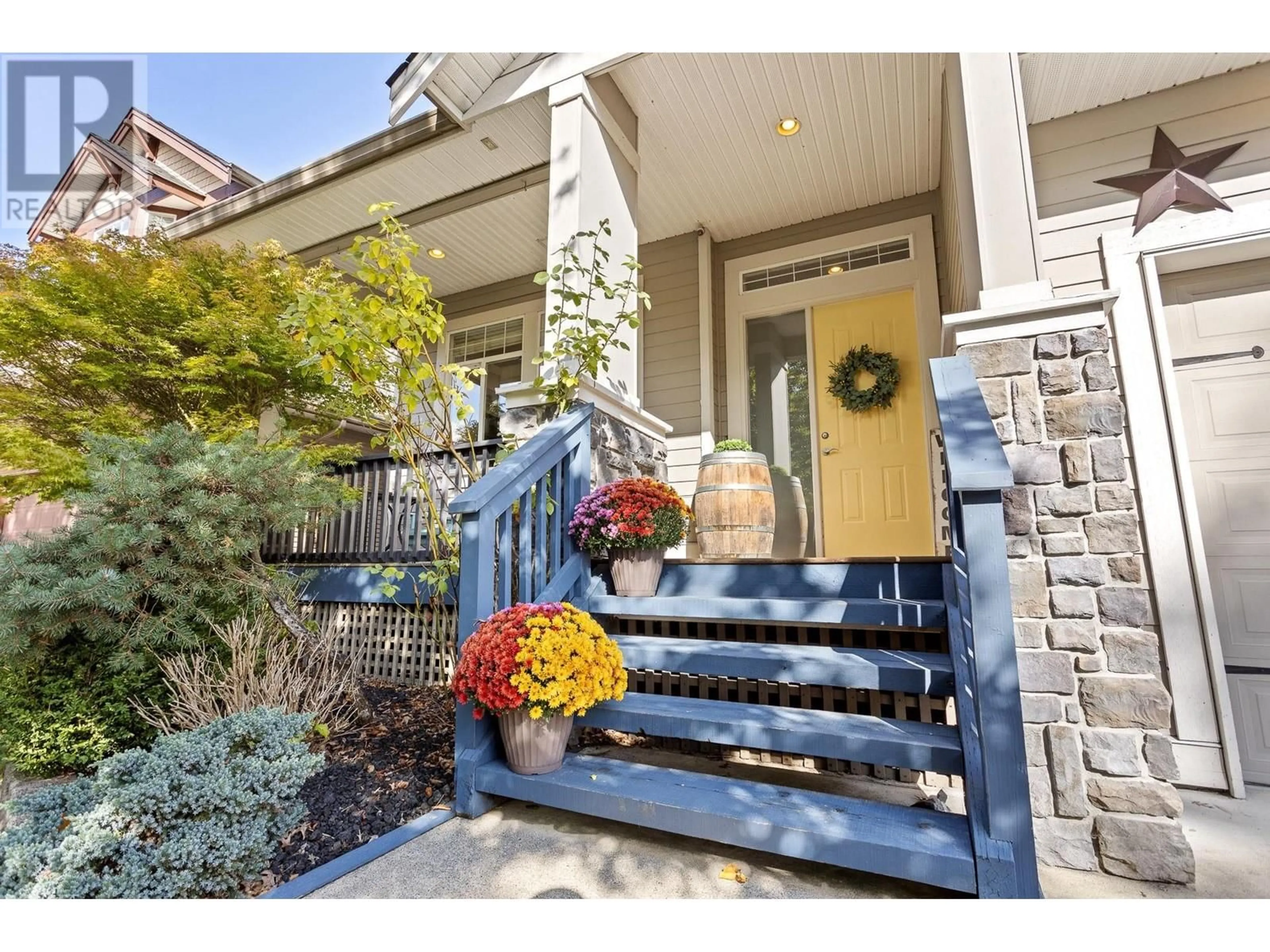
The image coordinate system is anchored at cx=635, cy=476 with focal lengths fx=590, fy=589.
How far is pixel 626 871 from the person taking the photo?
1571 mm

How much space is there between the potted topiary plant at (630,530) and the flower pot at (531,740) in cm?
81

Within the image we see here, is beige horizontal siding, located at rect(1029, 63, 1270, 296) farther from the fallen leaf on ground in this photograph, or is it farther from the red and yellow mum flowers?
the fallen leaf on ground

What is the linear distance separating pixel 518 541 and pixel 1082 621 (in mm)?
1970

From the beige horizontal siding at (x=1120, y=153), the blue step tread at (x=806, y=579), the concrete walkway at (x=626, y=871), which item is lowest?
the concrete walkway at (x=626, y=871)

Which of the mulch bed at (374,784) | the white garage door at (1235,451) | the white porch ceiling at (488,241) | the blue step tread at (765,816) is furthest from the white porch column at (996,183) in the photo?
the white porch ceiling at (488,241)

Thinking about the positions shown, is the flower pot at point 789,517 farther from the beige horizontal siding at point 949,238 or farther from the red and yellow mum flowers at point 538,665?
the red and yellow mum flowers at point 538,665

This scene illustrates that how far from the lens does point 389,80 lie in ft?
12.0

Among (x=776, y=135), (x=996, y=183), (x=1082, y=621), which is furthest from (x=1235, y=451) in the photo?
(x=776, y=135)

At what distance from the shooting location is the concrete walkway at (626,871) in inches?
58.1
